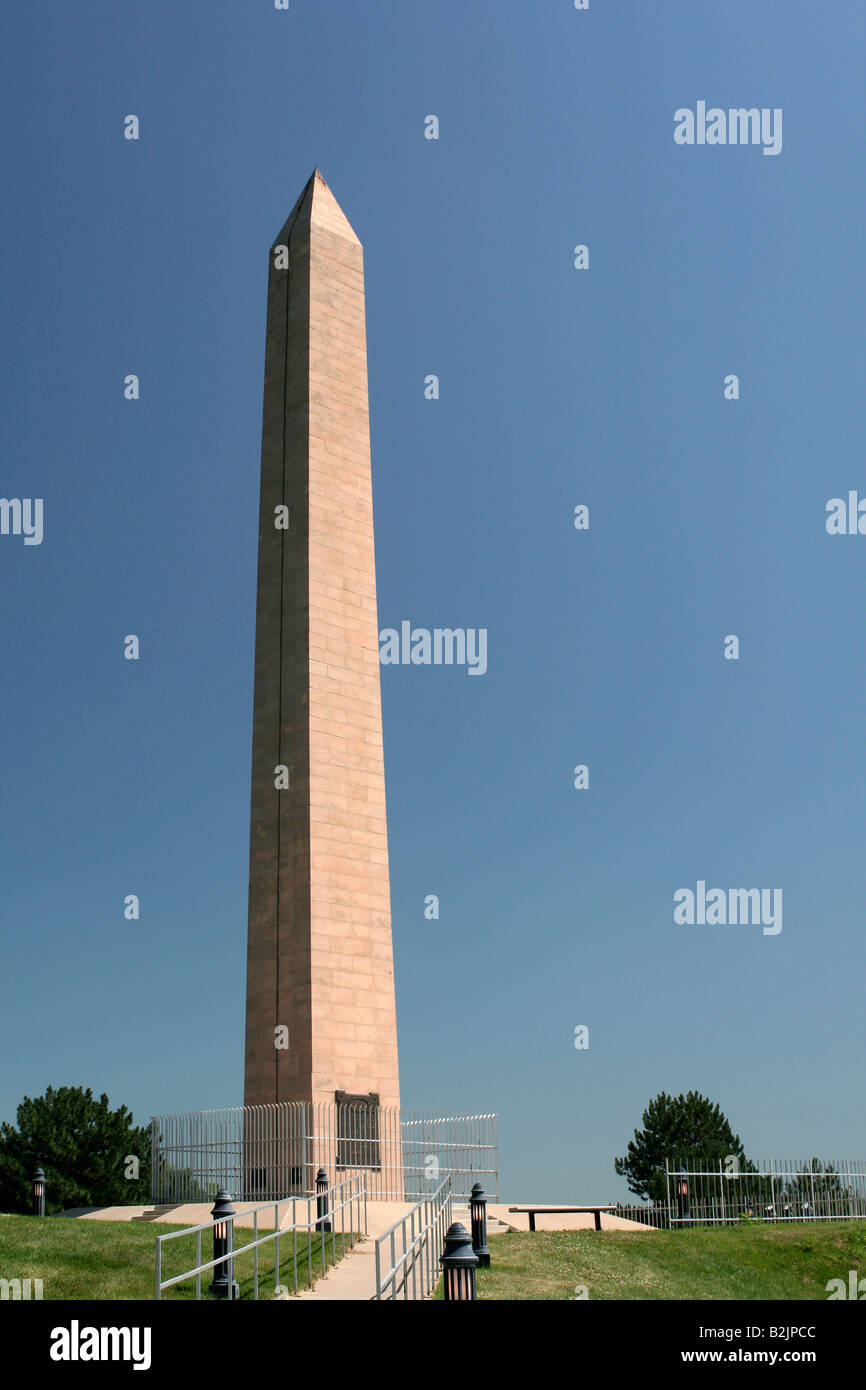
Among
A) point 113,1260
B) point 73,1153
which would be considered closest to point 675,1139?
point 73,1153

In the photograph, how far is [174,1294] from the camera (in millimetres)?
15039

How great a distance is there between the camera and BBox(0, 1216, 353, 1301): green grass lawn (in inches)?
628

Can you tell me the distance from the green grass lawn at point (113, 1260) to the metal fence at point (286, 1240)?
65 mm

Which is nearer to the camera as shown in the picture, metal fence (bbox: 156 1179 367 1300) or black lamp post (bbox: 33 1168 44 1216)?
metal fence (bbox: 156 1179 367 1300)

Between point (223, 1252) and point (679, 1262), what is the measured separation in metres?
9.94

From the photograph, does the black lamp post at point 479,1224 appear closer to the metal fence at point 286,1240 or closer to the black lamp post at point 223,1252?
the metal fence at point 286,1240

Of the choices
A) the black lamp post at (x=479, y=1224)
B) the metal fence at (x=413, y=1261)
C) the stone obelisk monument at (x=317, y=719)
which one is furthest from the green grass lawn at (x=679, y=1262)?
the stone obelisk monument at (x=317, y=719)

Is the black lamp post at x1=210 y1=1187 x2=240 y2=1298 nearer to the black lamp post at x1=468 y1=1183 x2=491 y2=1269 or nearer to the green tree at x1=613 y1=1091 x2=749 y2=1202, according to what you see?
the black lamp post at x1=468 y1=1183 x2=491 y2=1269

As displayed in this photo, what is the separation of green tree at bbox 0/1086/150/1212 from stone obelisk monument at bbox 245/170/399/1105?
22655 millimetres

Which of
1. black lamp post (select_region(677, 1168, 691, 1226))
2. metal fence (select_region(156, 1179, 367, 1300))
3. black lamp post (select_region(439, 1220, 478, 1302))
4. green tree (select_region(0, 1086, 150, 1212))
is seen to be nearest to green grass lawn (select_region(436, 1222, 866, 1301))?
metal fence (select_region(156, 1179, 367, 1300))
